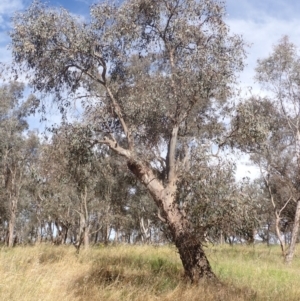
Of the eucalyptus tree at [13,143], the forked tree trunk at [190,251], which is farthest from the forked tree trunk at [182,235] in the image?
the eucalyptus tree at [13,143]

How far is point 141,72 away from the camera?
482 inches

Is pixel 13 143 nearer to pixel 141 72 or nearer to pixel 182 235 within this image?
pixel 141 72

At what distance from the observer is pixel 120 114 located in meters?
11.0

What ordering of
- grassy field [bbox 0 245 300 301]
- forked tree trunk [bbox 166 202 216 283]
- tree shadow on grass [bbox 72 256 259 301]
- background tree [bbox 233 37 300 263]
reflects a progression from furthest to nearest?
1. background tree [bbox 233 37 300 263]
2. forked tree trunk [bbox 166 202 216 283]
3. tree shadow on grass [bbox 72 256 259 301]
4. grassy field [bbox 0 245 300 301]

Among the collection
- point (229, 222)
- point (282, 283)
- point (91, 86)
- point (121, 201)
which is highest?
point (91, 86)

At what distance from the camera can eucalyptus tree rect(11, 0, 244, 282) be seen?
10.6 m

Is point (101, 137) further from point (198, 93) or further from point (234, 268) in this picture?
point (234, 268)

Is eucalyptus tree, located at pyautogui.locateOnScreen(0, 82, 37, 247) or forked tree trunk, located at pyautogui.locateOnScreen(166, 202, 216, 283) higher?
eucalyptus tree, located at pyautogui.locateOnScreen(0, 82, 37, 247)

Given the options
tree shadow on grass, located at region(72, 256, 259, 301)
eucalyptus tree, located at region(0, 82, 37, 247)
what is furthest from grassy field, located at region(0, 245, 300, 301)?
eucalyptus tree, located at region(0, 82, 37, 247)

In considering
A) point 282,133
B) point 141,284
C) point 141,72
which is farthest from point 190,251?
point 282,133

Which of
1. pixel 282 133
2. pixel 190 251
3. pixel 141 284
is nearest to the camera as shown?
pixel 141 284

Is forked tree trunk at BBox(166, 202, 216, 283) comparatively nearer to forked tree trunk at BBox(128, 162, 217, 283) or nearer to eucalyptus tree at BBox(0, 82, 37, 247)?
forked tree trunk at BBox(128, 162, 217, 283)

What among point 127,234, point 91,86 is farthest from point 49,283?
point 127,234

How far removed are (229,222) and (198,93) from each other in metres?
3.56
